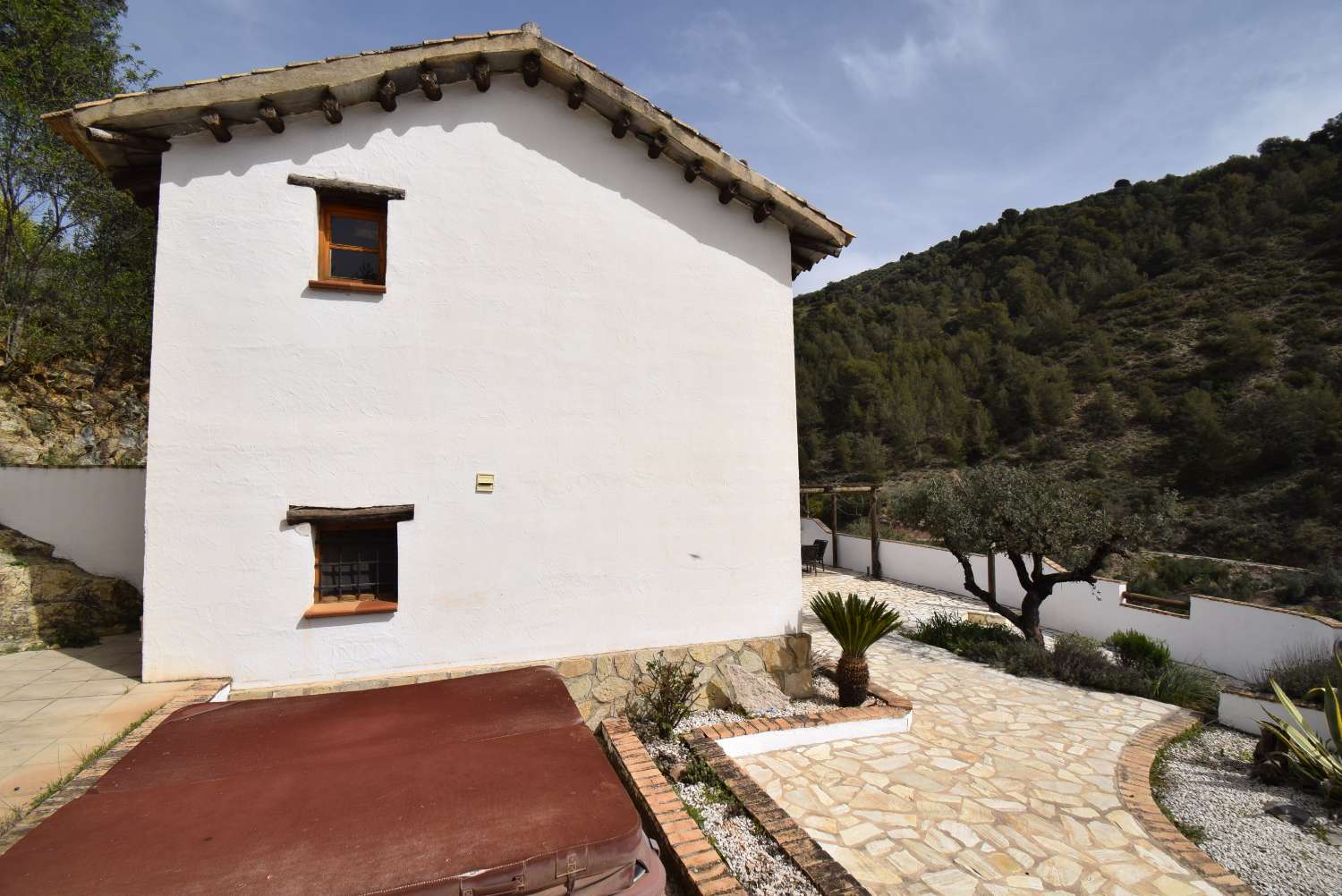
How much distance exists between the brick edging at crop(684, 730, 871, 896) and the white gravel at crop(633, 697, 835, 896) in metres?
0.07

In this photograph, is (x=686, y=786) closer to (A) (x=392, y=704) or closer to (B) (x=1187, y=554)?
(A) (x=392, y=704)

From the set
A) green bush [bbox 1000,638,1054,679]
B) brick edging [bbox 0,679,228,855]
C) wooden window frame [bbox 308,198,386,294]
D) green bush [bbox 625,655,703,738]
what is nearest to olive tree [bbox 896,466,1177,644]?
green bush [bbox 1000,638,1054,679]

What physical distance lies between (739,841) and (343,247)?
25.0 feet

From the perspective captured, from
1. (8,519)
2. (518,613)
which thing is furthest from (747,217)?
(8,519)

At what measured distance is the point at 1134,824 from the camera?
5867 mm

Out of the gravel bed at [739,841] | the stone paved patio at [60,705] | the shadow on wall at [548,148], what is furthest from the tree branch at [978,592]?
Answer: the stone paved patio at [60,705]

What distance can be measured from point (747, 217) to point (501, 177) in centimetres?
335

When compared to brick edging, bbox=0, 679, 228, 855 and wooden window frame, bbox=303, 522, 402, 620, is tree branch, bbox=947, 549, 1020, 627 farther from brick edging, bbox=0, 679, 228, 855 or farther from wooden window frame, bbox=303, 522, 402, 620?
brick edging, bbox=0, 679, 228, 855

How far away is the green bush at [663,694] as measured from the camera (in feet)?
23.5

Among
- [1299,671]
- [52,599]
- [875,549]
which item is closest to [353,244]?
[52,599]

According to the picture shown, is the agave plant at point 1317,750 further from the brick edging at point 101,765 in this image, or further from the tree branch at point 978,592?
the brick edging at point 101,765

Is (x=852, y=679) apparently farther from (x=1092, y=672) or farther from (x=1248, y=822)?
(x=1092, y=672)

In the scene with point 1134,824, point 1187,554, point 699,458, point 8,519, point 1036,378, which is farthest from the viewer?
point 1036,378

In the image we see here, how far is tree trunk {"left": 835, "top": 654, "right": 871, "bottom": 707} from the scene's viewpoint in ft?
26.8
